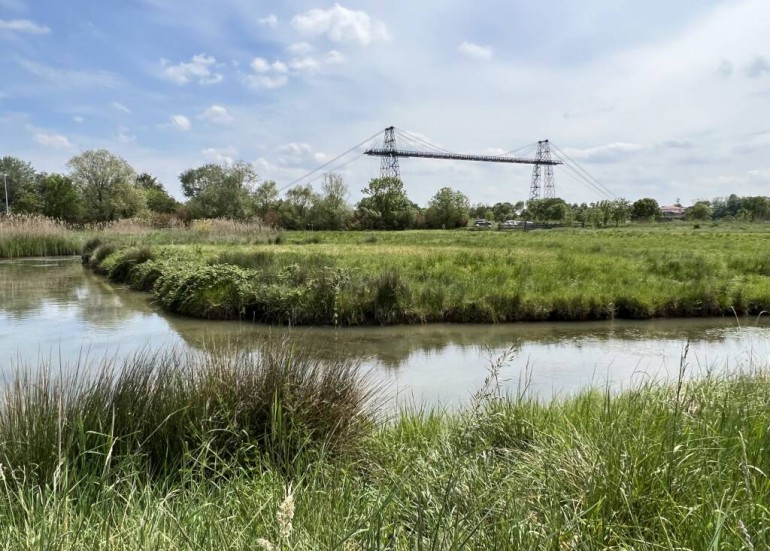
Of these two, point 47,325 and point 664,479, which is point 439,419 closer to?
point 664,479

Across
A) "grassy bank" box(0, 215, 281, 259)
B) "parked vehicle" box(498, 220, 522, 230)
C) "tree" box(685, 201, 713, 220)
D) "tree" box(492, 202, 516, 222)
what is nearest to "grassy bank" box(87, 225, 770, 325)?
"grassy bank" box(0, 215, 281, 259)

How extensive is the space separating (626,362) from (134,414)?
684 centimetres

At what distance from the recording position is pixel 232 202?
→ 49.7 metres

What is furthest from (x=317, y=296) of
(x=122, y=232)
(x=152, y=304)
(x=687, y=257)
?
(x=122, y=232)

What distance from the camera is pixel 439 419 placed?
4055 mm

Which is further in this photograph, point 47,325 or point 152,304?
point 152,304

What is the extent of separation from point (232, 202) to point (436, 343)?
44185 mm

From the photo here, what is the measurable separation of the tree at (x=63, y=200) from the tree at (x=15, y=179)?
9450mm

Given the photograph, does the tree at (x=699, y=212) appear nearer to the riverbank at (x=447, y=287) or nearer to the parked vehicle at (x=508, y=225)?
the parked vehicle at (x=508, y=225)

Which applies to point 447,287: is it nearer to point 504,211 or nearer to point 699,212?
point 504,211

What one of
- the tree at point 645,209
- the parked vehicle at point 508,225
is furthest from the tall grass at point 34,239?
the tree at point 645,209

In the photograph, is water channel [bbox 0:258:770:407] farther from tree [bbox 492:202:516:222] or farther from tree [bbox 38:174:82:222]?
tree [bbox 492:202:516:222]

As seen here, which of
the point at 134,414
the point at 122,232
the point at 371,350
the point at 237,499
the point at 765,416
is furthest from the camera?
the point at 122,232

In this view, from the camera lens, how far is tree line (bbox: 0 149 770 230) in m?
46.6
